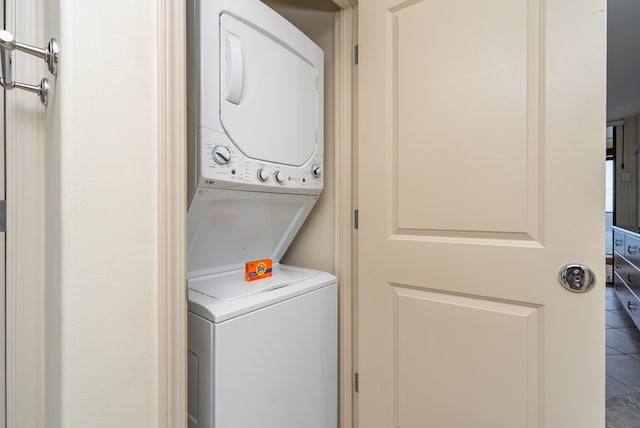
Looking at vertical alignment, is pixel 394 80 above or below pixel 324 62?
below

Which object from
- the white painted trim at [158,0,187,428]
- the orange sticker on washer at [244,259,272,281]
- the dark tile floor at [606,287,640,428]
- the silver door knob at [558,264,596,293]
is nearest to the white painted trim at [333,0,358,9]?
the white painted trim at [158,0,187,428]

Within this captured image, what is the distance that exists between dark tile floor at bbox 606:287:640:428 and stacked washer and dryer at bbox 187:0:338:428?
6.32 feet

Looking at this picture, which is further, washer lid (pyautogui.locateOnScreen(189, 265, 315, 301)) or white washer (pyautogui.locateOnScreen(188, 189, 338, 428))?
washer lid (pyautogui.locateOnScreen(189, 265, 315, 301))

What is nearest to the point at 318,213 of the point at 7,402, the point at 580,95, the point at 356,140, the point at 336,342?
the point at 356,140

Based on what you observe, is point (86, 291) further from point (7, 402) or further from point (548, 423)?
point (548, 423)

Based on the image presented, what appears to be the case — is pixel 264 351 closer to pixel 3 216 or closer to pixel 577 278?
pixel 3 216

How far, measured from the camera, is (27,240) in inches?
31.9

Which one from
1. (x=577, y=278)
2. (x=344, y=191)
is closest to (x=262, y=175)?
(x=344, y=191)

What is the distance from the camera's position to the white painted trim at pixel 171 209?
720 mm

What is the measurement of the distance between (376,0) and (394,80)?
0.36 meters

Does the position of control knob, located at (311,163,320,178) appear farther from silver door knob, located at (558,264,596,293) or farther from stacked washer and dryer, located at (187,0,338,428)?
silver door knob, located at (558,264,596,293)

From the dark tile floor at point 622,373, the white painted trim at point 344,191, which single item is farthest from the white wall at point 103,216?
the dark tile floor at point 622,373

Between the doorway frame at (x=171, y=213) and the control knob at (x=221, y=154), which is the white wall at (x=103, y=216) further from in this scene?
the control knob at (x=221, y=154)

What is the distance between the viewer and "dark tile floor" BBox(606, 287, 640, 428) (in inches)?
76.0
